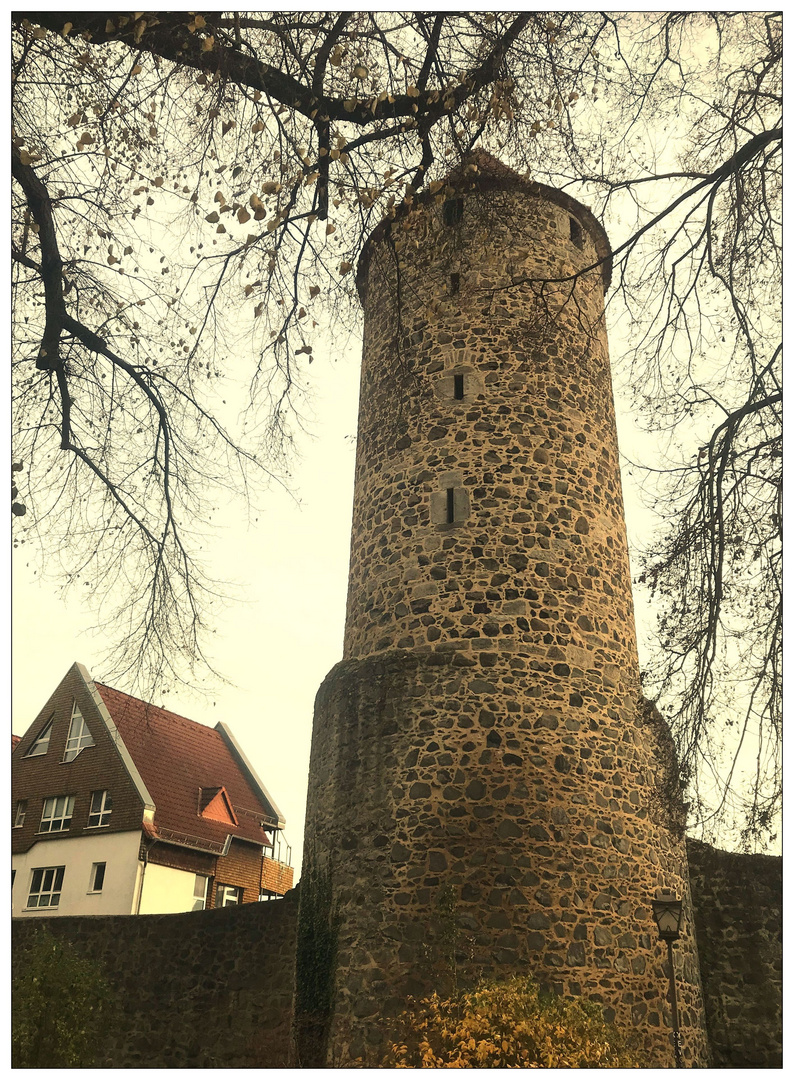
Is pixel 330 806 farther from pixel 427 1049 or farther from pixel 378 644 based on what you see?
pixel 427 1049

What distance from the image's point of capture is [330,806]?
898 centimetres

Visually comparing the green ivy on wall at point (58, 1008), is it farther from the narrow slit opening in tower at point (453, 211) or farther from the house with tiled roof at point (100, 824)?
the narrow slit opening in tower at point (453, 211)

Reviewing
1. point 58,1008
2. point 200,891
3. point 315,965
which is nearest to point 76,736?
point 200,891

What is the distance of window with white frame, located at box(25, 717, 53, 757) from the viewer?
62.7 feet

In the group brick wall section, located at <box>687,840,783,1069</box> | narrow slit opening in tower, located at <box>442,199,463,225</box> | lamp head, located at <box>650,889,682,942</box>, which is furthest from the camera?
brick wall section, located at <box>687,840,783,1069</box>

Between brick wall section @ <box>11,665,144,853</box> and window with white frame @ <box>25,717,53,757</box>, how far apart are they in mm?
90

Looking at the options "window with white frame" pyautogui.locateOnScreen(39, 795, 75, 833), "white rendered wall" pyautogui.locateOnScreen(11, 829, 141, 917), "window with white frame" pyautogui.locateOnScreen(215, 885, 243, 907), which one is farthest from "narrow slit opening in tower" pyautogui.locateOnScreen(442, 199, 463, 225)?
"window with white frame" pyautogui.locateOnScreen(215, 885, 243, 907)

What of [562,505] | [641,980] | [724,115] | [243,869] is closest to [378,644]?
[562,505]

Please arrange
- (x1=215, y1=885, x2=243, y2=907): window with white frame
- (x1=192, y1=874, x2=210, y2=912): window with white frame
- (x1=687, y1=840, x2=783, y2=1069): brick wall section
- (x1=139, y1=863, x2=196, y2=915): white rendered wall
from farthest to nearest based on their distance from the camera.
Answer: (x1=215, y1=885, x2=243, y2=907): window with white frame, (x1=192, y1=874, x2=210, y2=912): window with white frame, (x1=139, y1=863, x2=196, y2=915): white rendered wall, (x1=687, y1=840, x2=783, y2=1069): brick wall section

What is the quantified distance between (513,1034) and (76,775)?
15.0 metres

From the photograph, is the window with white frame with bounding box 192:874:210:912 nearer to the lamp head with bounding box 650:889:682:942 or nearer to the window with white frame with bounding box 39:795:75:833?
the window with white frame with bounding box 39:795:75:833

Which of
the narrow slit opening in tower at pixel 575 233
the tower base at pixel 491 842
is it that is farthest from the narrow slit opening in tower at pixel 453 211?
the tower base at pixel 491 842

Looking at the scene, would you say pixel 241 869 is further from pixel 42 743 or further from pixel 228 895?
pixel 42 743

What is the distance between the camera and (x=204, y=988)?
11.1m
